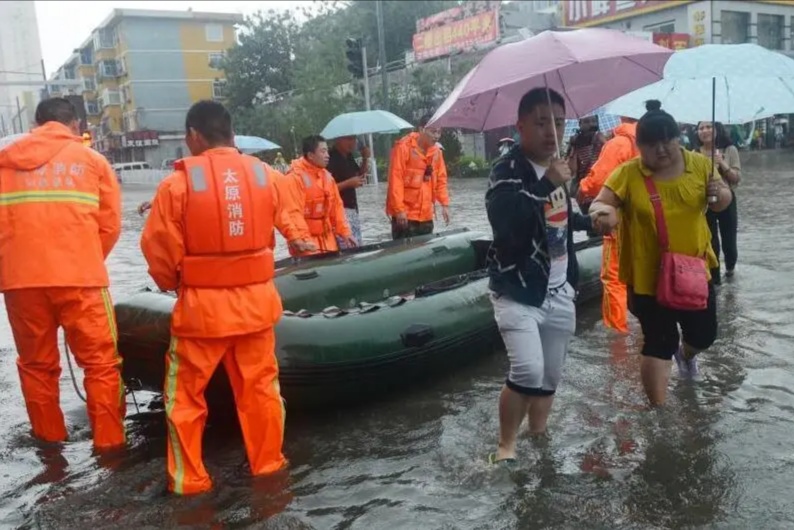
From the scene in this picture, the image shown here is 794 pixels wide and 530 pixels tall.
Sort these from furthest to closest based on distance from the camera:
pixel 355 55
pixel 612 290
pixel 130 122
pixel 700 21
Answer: pixel 130 122 < pixel 700 21 < pixel 355 55 < pixel 612 290

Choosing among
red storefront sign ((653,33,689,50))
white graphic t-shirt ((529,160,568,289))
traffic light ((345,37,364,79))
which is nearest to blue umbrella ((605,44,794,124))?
white graphic t-shirt ((529,160,568,289))

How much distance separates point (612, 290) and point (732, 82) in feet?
6.25

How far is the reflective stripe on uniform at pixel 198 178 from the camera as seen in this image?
9.96ft

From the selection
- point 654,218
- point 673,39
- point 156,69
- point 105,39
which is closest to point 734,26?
point 673,39

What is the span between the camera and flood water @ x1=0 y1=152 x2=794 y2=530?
9.66 ft

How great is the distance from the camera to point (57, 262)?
11.4 feet

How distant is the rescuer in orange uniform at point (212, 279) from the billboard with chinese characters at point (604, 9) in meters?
25.4

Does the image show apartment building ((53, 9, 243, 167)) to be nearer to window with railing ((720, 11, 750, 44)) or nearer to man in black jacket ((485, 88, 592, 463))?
window with railing ((720, 11, 750, 44))

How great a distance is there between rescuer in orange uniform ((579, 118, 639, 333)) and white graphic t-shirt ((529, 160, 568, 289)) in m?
2.03

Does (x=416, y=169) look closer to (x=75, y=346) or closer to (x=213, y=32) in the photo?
(x=75, y=346)

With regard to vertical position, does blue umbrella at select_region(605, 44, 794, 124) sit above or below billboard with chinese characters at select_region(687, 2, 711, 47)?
below

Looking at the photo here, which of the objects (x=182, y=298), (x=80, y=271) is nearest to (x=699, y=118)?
(x=182, y=298)

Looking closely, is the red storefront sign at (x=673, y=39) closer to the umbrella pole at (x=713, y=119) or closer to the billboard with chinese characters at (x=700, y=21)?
the billboard with chinese characters at (x=700, y=21)

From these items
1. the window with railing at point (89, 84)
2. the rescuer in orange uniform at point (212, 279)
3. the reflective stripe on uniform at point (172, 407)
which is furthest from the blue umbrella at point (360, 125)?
the window with railing at point (89, 84)
